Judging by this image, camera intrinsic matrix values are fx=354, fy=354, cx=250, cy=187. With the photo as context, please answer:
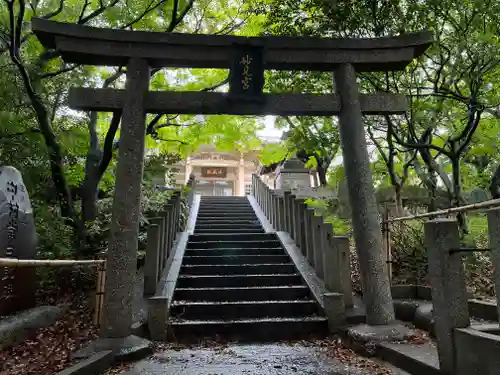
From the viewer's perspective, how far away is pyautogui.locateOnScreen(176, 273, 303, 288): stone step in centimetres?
609

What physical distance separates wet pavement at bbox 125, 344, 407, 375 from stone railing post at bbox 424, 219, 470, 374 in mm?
757

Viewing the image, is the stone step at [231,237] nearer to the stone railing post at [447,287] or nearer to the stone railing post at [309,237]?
the stone railing post at [309,237]

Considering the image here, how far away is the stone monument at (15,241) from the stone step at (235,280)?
223cm

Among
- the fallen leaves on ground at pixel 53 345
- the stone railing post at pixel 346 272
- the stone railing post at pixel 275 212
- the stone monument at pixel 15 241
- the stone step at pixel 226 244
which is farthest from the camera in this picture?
the stone railing post at pixel 275 212

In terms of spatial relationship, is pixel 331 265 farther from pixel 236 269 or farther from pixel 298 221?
pixel 298 221

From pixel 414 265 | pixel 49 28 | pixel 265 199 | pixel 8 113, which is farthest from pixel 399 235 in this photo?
pixel 8 113

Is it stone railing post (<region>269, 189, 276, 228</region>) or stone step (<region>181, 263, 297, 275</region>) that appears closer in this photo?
stone step (<region>181, 263, 297, 275</region>)

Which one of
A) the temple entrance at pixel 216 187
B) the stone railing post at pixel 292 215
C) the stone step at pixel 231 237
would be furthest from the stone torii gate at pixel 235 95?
the temple entrance at pixel 216 187

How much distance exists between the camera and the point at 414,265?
5891 millimetres

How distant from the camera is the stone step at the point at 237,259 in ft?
23.1

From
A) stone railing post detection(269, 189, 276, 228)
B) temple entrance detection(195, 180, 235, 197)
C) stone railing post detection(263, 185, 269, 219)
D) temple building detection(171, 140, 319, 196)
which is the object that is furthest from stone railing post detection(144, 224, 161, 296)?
temple entrance detection(195, 180, 235, 197)

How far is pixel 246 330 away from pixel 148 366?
1480 mm

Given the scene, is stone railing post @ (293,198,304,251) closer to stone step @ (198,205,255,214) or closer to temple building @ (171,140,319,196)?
stone step @ (198,205,255,214)

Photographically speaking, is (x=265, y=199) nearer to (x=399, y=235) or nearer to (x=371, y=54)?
(x=399, y=235)
